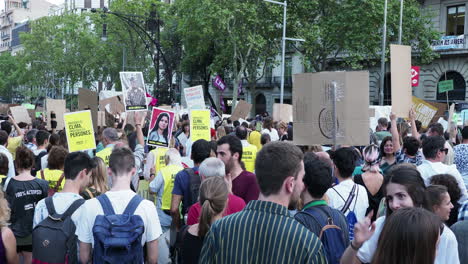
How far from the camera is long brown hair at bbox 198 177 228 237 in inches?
157

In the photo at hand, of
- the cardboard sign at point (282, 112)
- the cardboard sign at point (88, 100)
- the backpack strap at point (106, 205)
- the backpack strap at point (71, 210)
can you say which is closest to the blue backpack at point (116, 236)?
the backpack strap at point (106, 205)

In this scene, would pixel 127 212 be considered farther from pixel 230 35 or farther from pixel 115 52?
pixel 115 52

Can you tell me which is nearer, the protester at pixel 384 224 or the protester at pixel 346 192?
the protester at pixel 384 224

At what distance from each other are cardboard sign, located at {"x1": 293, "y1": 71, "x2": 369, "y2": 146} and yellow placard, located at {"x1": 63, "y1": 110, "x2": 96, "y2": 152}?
3102mm

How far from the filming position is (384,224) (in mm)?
2666

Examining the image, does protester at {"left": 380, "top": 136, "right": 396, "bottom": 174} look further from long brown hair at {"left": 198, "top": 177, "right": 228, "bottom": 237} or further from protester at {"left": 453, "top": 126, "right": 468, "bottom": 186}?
long brown hair at {"left": 198, "top": 177, "right": 228, "bottom": 237}

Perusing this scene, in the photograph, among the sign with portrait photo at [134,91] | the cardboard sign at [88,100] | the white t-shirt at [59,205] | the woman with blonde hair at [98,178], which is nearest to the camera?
the white t-shirt at [59,205]

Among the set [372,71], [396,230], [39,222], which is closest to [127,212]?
[39,222]

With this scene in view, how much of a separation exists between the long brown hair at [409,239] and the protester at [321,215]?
90cm

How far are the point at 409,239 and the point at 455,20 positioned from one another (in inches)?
1240

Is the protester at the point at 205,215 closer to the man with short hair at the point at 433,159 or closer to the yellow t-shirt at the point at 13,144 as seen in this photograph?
the man with short hair at the point at 433,159

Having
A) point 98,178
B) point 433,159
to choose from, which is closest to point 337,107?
point 433,159

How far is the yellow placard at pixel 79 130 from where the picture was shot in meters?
7.80

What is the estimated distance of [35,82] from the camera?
67.4m
